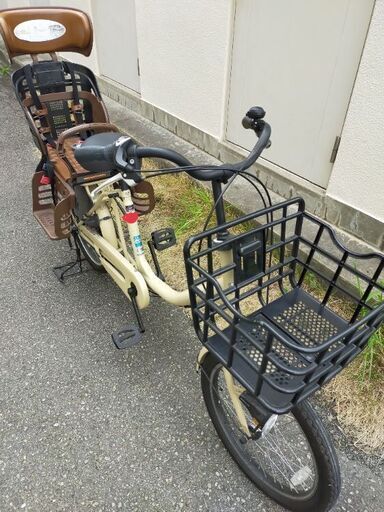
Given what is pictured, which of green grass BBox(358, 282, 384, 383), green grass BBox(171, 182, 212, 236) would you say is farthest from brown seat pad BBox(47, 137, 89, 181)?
green grass BBox(358, 282, 384, 383)

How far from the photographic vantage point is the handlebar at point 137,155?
1.47 m

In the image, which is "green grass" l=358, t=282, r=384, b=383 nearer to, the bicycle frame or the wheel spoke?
the wheel spoke

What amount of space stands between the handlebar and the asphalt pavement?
133cm

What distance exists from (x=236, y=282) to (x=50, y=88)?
2.22 meters

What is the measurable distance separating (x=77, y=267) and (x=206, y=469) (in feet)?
6.12

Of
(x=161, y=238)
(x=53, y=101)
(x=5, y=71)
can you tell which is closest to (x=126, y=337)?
(x=161, y=238)

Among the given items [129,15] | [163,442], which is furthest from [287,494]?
[129,15]

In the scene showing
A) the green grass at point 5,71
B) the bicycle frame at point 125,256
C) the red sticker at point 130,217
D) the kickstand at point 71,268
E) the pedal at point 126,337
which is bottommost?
the green grass at point 5,71

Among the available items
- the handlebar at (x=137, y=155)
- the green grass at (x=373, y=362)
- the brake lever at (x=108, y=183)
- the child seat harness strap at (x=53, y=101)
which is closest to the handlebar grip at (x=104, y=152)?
the handlebar at (x=137, y=155)

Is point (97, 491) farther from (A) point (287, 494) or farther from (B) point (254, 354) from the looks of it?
(B) point (254, 354)

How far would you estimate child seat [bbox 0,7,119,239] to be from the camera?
2.72 m

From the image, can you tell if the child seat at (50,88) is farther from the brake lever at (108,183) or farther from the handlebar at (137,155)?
the handlebar at (137,155)

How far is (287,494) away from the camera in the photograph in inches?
70.2

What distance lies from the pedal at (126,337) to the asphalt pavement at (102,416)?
29 cm
